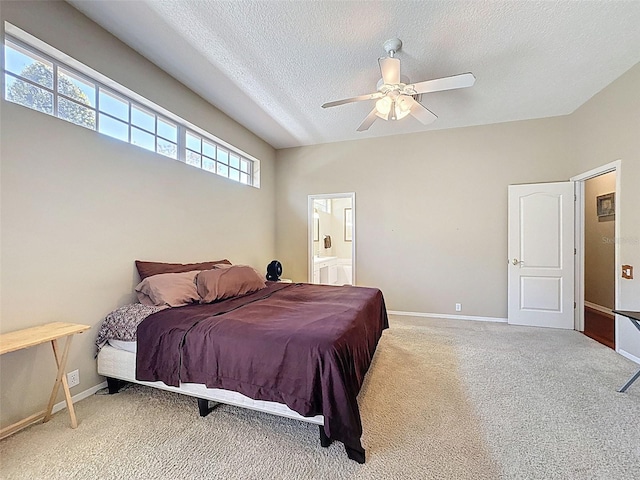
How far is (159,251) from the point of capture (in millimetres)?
2947

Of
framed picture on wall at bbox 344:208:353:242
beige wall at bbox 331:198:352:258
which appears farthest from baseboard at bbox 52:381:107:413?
framed picture on wall at bbox 344:208:353:242

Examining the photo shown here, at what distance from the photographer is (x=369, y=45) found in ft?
8.39

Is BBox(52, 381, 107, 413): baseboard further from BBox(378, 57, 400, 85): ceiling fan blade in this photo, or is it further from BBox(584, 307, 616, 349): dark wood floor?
BBox(584, 307, 616, 349): dark wood floor

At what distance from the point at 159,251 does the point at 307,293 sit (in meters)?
1.58

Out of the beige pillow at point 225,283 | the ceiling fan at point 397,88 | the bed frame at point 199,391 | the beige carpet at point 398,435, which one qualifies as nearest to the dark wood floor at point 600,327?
the beige carpet at point 398,435

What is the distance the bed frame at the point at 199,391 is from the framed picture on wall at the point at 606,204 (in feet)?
17.9

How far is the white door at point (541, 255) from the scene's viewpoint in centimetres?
394

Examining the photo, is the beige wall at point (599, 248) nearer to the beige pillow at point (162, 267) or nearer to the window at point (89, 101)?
the beige pillow at point (162, 267)

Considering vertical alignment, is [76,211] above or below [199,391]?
above

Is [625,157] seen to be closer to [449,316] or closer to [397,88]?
[397,88]

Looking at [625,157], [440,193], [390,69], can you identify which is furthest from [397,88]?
[625,157]

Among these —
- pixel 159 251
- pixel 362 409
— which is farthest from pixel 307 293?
pixel 159 251

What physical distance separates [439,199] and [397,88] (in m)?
2.52

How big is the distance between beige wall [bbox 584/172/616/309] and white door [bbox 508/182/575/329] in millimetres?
1347
